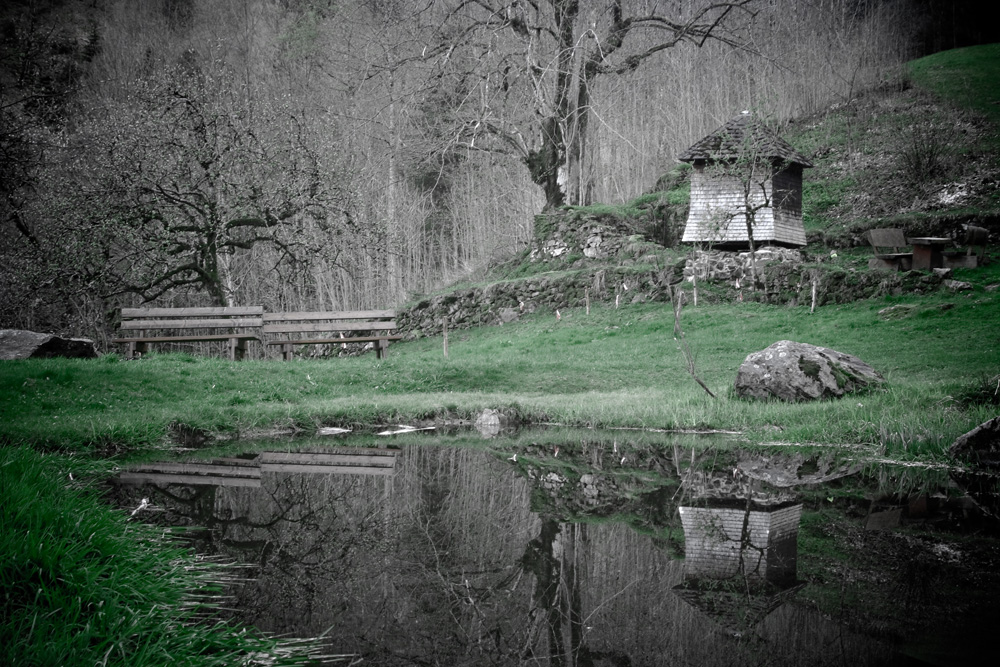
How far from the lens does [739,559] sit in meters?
3.79

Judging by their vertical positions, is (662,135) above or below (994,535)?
above

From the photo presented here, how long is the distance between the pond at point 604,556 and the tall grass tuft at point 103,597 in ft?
0.71

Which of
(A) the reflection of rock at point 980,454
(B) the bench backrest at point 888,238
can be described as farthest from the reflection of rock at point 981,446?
(B) the bench backrest at point 888,238

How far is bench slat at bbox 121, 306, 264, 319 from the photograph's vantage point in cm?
1551

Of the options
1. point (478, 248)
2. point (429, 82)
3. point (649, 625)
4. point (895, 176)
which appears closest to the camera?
point (649, 625)

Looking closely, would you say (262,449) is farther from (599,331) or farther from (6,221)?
(6,221)

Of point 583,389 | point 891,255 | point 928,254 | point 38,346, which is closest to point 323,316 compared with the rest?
point 38,346

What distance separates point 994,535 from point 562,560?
270cm

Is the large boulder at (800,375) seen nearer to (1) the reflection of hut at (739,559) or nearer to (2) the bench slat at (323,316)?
(1) the reflection of hut at (739,559)

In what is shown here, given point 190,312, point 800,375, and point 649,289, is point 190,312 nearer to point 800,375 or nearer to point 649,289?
point 800,375

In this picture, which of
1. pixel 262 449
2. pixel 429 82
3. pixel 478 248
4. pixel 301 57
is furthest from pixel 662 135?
pixel 262 449

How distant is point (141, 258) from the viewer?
17.7 meters

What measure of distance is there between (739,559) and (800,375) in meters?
6.69

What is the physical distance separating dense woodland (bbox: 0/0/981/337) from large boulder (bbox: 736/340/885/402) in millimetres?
3762
